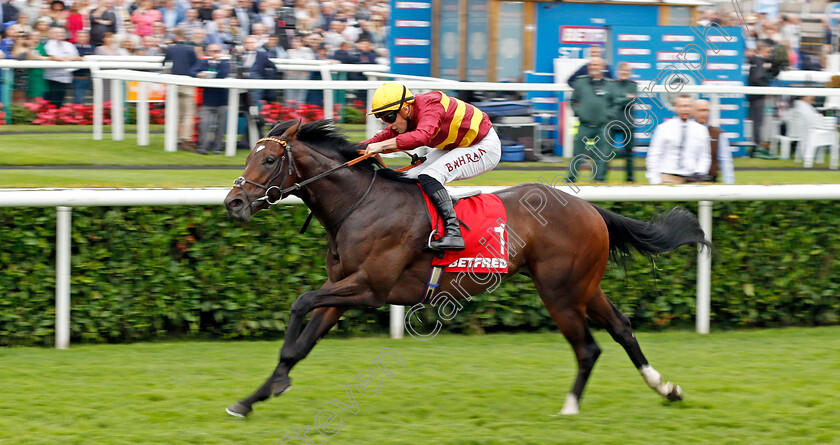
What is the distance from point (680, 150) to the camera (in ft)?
23.6

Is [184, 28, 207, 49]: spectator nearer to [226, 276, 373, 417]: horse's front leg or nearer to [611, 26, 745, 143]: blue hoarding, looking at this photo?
[611, 26, 745, 143]: blue hoarding

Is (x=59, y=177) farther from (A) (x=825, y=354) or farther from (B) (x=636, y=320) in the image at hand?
(A) (x=825, y=354)

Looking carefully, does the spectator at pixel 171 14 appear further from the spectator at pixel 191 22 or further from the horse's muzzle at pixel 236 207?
the horse's muzzle at pixel 236 207

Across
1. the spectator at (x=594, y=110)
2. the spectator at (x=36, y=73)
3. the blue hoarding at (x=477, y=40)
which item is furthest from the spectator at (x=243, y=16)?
the spectator at (x=594, y=110)

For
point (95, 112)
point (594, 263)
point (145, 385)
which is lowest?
point (145, 385)

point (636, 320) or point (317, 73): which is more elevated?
point (317, 73)

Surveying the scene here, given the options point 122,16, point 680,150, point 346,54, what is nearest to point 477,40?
point 346,54

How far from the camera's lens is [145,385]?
187 inches

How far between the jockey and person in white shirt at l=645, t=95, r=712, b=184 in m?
2.52

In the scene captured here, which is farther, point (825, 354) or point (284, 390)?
point (825, 354)

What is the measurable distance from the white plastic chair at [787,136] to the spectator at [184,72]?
6188mm

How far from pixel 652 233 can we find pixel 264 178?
2.03m

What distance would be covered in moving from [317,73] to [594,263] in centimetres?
643

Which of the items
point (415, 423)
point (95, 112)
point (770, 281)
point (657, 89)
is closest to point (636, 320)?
point (770, 281)
